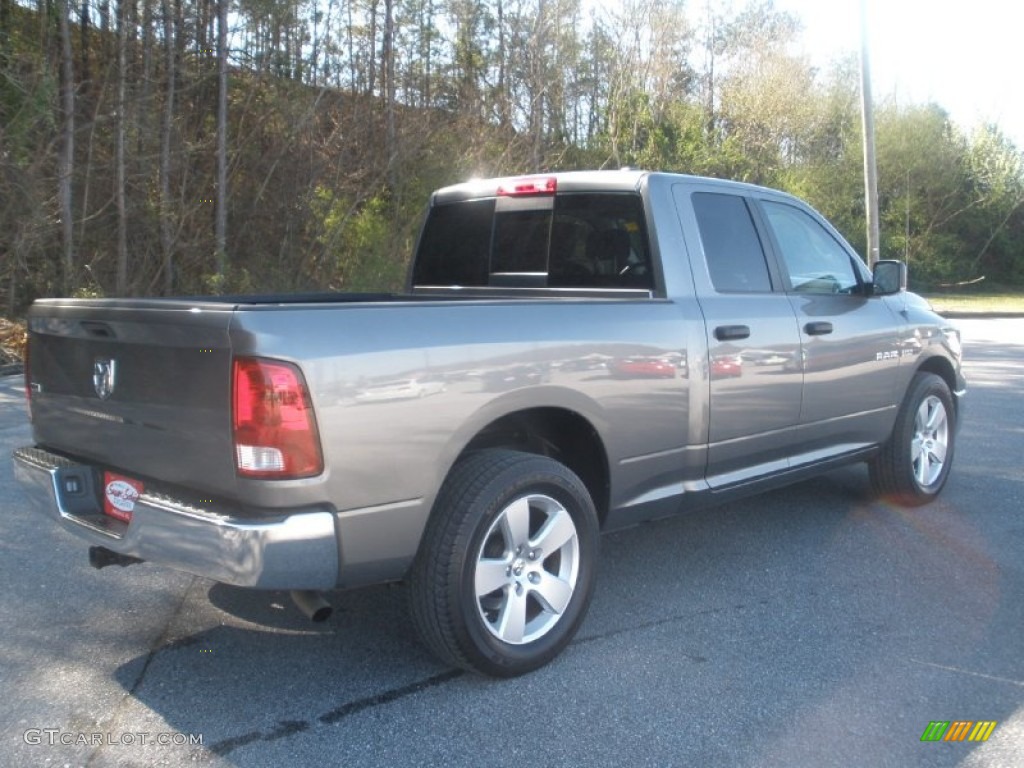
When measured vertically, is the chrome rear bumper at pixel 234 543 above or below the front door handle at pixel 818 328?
below

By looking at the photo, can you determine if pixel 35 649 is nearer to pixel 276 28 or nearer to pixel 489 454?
pixel 489 454

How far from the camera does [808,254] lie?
17.6 feet

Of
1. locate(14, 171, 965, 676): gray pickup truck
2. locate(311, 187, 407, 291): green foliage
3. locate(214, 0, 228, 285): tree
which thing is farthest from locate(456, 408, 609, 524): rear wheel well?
locate(311, 187, 407, 291): green foliage

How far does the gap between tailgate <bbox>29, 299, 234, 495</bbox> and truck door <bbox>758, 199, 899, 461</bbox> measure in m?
3.03

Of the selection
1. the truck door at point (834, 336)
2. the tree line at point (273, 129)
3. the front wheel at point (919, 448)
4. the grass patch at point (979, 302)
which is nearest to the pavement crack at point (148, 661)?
the truck door at point (834, 336)

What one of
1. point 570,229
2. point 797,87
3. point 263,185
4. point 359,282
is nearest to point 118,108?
point 263,185

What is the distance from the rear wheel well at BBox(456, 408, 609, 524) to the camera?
393cm

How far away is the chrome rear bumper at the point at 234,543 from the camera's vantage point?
9.80 feet

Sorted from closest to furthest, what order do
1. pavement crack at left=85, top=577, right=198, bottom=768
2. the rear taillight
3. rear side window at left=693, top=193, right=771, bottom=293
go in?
the rear taillight < pavement crack at left=85, top=577, right=198, bottom=768 < rear side window at left=693, top=193, right=771, bottom=293

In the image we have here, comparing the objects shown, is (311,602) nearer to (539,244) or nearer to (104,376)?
(104,376)

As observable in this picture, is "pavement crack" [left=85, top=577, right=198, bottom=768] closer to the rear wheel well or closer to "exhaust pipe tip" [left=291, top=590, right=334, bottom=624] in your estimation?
"exhaust pipe tip" [left=291, top=590, right=334, bottom=624]

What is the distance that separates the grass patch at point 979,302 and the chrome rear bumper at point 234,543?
79.9 feet

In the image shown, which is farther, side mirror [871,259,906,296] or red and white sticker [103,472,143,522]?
side mirror [871,259,906,296]

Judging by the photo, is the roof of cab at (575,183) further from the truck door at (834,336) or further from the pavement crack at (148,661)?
the pavement crack at (148,661)
